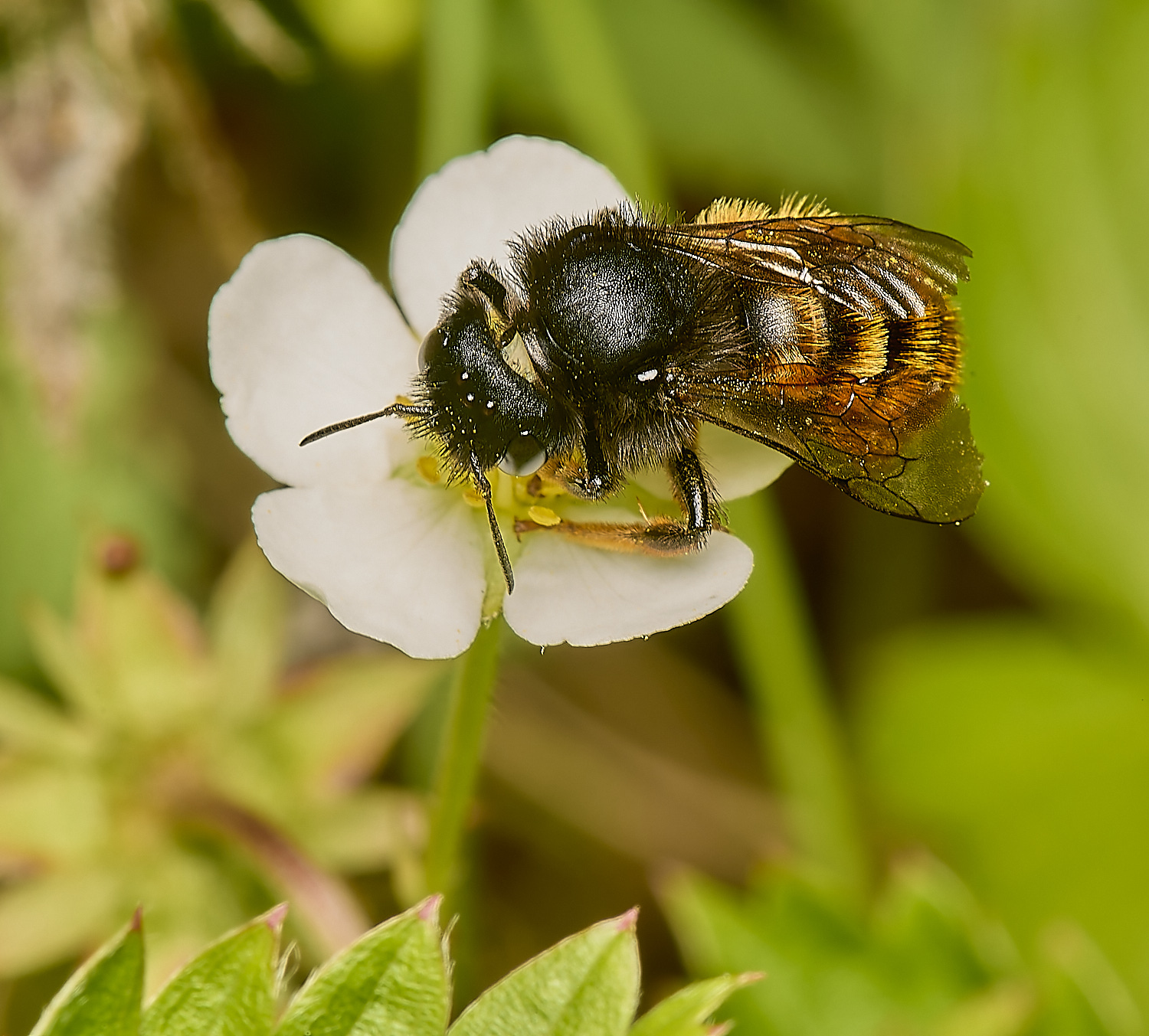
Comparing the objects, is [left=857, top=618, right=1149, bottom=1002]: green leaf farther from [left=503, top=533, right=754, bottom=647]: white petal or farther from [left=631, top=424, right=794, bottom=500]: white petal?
[left=503, top=533, right=754, bottom=647]: white petal

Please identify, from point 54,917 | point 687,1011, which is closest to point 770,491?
point 54,917

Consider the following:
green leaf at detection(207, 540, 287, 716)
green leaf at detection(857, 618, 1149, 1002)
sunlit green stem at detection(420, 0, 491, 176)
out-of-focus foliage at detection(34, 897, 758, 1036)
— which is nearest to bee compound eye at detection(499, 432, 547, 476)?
out-of-focus foliage at detection(34, 897, 758, 1036)

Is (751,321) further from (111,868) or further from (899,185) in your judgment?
(899,185)

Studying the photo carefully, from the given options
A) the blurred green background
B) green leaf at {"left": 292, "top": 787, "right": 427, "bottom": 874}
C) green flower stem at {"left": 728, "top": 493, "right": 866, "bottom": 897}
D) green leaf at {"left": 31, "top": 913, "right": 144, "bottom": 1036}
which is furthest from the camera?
green flower stem at {"left": 728, "top": 493, "right": 866, "bottom": 897}

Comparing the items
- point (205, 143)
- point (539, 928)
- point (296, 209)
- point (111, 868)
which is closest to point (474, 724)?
point (111, 868)

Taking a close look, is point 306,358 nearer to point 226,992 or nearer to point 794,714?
point 226,992

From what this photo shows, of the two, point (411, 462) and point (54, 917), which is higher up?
point (411, 462)
